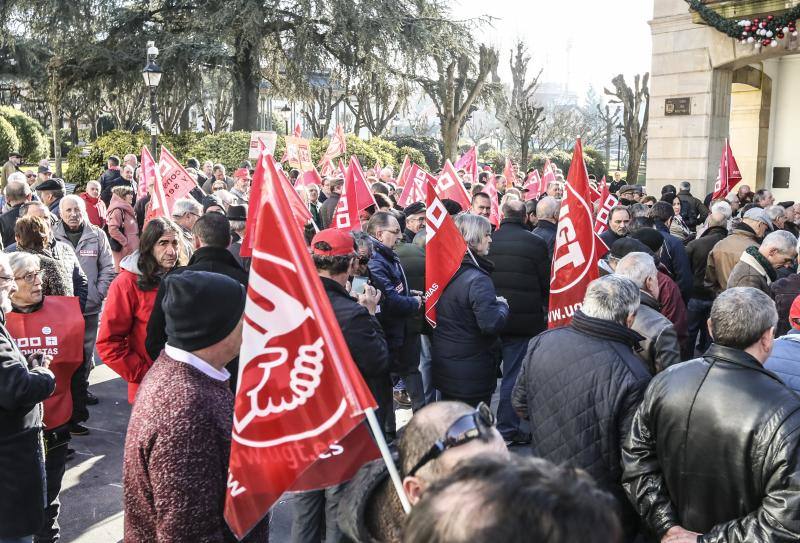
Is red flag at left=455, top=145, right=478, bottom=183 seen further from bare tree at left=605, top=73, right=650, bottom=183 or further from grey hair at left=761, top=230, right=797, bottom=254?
grey hair at left=761, top=230, right=797, bottom=254

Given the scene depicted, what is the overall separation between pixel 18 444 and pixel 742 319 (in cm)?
311

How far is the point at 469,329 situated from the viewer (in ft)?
17.2

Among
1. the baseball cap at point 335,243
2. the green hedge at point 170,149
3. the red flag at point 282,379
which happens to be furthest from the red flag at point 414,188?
the green hedge at point 170,149

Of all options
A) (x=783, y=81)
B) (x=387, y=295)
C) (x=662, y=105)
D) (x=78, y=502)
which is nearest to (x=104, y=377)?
(x=78, y=502)

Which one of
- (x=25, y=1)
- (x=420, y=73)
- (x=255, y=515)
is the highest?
(x=25, y=1)

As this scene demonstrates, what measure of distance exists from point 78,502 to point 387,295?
2.51m

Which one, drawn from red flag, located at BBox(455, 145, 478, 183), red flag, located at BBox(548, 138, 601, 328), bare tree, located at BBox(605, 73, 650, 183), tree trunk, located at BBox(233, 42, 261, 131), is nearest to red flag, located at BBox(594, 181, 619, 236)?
red flag, located at BBox(548, 138, 601, 328)

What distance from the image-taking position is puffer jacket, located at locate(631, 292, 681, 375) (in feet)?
12.8

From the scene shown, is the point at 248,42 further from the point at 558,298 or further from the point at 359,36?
the point at 558,298

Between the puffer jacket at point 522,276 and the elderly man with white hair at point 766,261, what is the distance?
1495mm

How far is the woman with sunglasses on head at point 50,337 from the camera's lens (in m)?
4.08

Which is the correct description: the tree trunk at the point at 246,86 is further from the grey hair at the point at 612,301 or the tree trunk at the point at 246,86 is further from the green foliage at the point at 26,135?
the grey hair at the point at 612,301

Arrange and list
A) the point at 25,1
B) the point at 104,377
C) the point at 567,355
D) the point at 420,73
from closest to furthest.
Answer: the point at 567,355 < the point at 104,377 < the point at 25,1 < the point at 420,73

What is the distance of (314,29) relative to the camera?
952 inches
